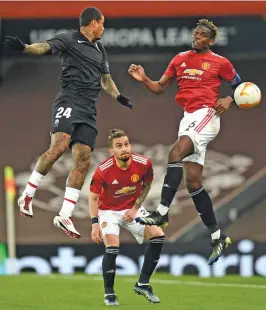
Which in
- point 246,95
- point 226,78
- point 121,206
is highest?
point 226,78

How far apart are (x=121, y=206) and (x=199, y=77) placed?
1.86 m

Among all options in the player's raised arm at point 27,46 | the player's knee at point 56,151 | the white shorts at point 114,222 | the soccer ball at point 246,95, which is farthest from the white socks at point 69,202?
the soccer ball at point 246,95

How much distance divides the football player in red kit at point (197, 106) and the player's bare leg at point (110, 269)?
1.06m

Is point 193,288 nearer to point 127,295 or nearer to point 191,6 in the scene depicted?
point 127,295

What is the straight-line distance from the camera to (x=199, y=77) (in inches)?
623

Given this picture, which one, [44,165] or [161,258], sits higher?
[44,165]

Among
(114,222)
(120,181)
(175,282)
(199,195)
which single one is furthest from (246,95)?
(175,282)

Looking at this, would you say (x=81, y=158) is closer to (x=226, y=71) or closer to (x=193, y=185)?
(x=193, y=185)

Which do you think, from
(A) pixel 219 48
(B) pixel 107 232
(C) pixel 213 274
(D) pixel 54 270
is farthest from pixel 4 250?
(B) pixel 107 232

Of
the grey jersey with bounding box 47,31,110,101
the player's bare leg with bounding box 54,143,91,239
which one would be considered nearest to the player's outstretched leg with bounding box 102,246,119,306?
the player's bare leg with bounding box 54,143,91,239

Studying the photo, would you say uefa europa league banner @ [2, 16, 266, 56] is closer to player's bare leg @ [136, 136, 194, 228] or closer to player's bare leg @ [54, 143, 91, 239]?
player's bare leg @ [136, 136, 194, 228]

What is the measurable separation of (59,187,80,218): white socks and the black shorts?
0.58 metres

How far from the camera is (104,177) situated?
641 inches

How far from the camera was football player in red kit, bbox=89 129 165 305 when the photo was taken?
638 inches
